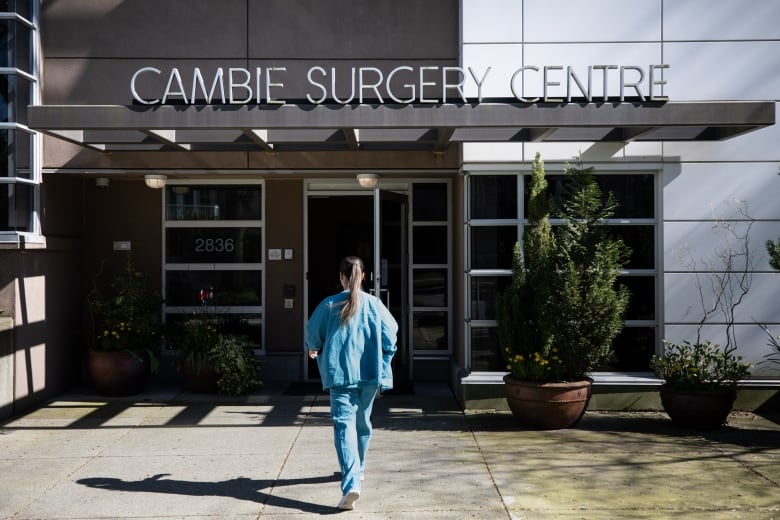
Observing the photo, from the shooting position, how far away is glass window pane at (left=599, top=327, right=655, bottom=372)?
9438 mm

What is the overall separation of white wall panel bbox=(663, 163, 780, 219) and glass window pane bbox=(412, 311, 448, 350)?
3.47 metres

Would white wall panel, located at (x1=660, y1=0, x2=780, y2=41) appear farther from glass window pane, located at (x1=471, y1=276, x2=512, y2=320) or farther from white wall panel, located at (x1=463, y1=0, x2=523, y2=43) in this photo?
glass window pane, located at (x1=471, y1=276, x2=512, y2=320)

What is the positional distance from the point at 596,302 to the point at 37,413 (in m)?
6.24

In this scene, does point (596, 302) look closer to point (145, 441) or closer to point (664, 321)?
point (664, 321)

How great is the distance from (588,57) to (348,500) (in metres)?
5.89

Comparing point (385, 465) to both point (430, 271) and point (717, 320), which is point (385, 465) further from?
point (430, 271)

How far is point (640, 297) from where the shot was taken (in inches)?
371

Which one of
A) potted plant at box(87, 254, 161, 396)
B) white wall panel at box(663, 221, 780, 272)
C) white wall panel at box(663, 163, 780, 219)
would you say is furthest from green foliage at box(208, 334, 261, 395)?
white wall panel at box(663, 163, 780, 219)

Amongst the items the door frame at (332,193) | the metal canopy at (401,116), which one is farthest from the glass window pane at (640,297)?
the door frame at (332,193)

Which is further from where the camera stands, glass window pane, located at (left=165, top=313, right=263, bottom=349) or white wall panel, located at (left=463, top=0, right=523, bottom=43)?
glass window pane, located at (left=165, top=313, right=263, bottom=349)

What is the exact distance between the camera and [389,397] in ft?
33.5

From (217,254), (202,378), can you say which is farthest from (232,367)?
(217,254)

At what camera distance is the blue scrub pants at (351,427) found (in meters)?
5.85

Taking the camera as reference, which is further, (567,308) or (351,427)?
(567,308)
